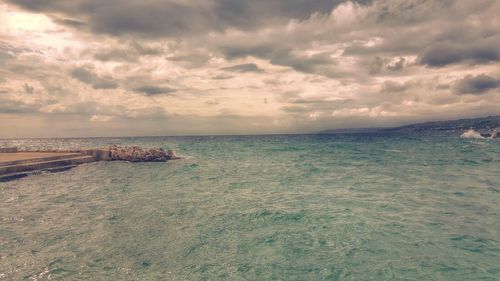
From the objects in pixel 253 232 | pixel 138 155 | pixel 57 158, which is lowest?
pixel 253 232

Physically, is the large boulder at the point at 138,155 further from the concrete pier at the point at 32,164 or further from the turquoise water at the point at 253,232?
the turquoise water at the point at 253,232

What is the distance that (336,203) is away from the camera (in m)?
14.8

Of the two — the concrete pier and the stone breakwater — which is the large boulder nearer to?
the stone breakwater

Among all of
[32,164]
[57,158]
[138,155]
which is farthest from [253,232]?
[138,155]

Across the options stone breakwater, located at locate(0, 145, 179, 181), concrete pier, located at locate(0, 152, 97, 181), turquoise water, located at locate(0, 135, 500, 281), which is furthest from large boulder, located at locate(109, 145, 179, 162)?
turquoise water, located at locate(0, 135, 500, 281)

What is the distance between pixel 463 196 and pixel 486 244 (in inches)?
310

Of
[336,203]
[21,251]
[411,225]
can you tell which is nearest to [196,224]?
[21,251]

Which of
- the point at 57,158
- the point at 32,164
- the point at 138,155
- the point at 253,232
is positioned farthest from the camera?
the point at 138,155

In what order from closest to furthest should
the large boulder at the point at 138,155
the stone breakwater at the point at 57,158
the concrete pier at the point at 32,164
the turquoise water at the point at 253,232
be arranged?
the turquoise water at the point at 253,232 < the concrete pier at the point at 32,164 < the stone breakwater at the point at 57,158 < the large boulder at the point at 138,155

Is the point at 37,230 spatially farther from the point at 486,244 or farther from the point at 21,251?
the point at 486,244

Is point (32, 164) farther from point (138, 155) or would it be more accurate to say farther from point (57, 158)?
point (138, 155)

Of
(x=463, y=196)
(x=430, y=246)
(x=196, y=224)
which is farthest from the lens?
(x=463, y=196)

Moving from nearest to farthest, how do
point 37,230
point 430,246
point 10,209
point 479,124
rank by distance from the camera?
point 430,246
point 37,230
point 10,209
point 479,124

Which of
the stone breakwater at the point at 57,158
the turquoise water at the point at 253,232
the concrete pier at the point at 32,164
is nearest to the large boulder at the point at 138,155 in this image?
the stone breakwater at the point at 57,158
